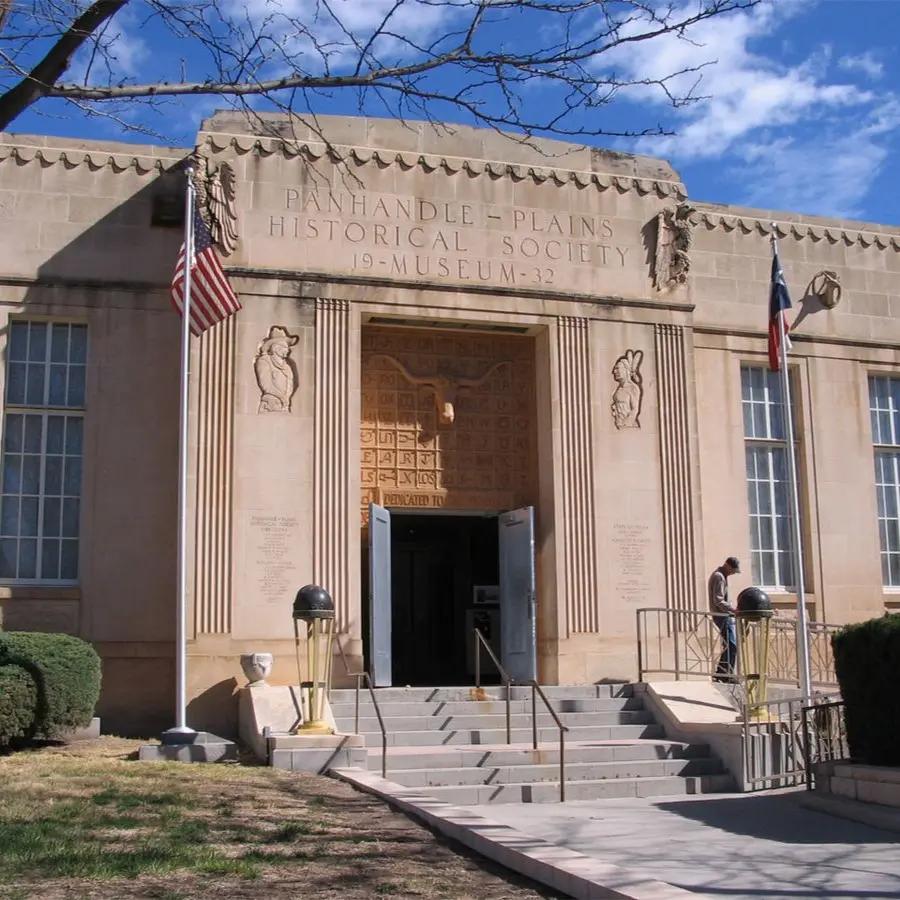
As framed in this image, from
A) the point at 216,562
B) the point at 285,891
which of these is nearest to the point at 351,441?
the point at 216,562

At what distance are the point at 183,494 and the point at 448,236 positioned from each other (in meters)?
5.79

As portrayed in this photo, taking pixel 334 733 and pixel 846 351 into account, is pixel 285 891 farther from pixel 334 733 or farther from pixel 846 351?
pixel 846 351

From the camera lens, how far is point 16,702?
1296cm

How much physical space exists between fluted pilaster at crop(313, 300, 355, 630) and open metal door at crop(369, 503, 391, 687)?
363 millimetres

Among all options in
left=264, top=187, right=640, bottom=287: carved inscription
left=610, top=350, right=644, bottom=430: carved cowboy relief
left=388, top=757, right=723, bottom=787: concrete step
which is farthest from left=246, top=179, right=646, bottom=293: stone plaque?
left=388, top=757, right=723, bottom=787: concrete step

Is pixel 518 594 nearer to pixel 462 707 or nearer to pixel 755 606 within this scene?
pixel 462 707

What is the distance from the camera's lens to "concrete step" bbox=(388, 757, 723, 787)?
1267cm

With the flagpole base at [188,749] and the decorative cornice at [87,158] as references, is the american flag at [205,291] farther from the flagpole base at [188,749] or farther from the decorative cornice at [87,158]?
the flagpole base at [188,749]

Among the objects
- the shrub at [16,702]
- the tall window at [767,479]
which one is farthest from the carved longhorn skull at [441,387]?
the shrub at [16,702]

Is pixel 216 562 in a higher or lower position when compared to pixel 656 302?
lower

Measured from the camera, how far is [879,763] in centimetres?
1088

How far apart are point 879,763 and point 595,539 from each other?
7018 millimetres

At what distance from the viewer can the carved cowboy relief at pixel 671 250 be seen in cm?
1869

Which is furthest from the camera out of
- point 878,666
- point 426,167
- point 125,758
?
point 426,167
